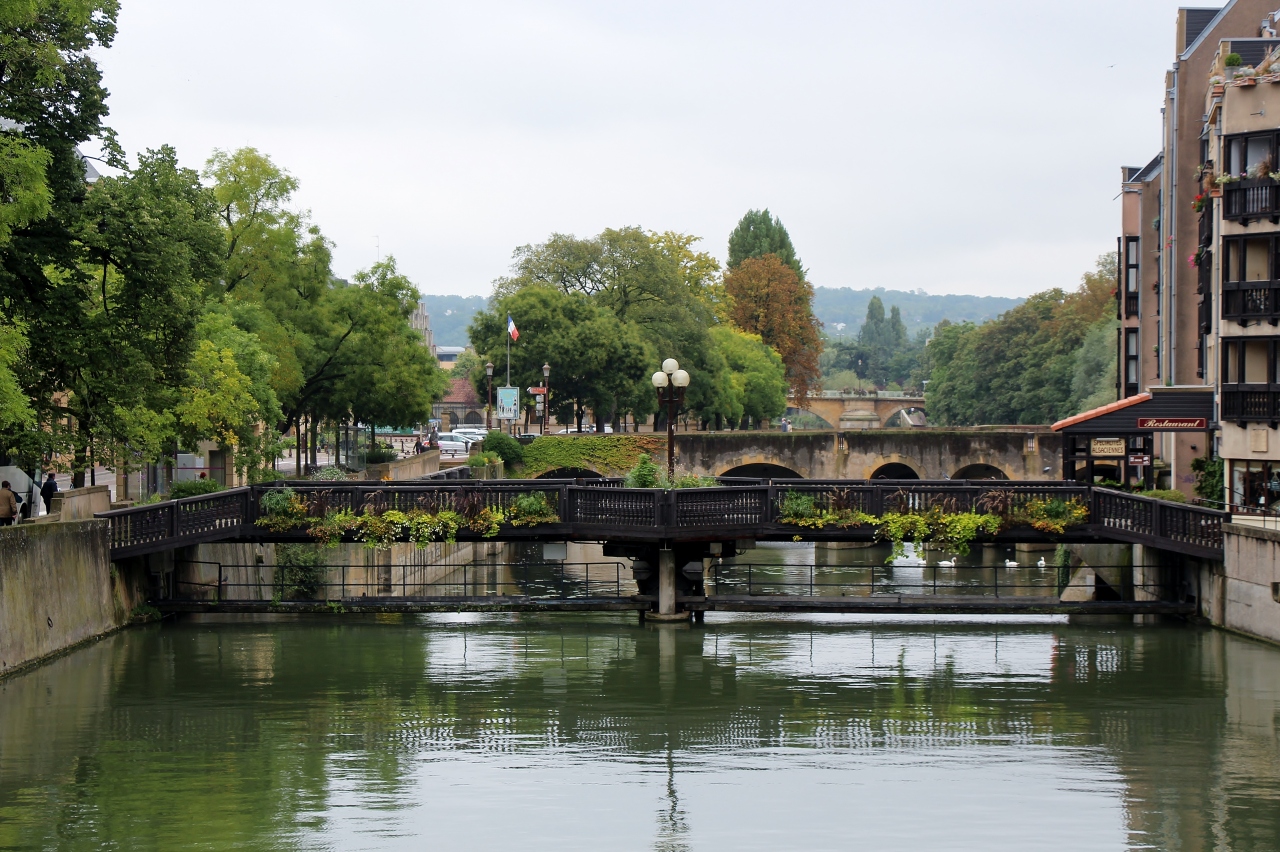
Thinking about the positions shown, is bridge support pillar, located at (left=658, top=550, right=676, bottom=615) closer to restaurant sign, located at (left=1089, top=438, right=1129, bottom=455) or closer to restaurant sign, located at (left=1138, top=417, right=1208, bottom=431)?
restaurant sign, located at (left=1138, top=417, right=1208, bottom=431)

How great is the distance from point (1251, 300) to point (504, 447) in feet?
125

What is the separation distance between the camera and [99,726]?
71.8ft

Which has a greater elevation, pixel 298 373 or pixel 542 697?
pixel 298 373

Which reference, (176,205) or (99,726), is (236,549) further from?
(99,726)

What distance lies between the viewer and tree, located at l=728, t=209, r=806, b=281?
4749 inches

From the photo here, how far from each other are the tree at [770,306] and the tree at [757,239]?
9491 mm

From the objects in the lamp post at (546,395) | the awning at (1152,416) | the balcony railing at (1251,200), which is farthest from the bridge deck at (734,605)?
the lamp post at (546,395)

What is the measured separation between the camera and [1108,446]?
4544 cm

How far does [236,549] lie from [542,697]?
15.0m

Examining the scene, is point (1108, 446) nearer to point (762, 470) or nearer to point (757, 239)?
point (762, 470)

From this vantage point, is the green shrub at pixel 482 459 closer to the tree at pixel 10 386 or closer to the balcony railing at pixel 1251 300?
the balcony railing at pixel 1251 300

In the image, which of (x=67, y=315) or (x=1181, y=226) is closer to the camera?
(x=67, y=315)

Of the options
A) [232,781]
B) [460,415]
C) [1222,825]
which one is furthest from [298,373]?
[460,415]

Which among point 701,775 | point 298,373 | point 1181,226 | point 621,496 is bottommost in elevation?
point 701,775
